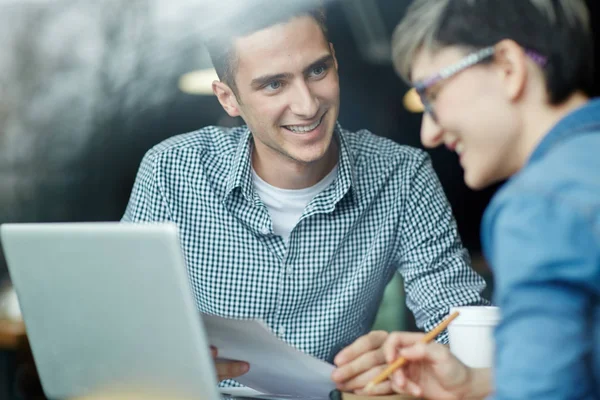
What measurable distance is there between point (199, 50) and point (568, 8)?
1296 millimetres

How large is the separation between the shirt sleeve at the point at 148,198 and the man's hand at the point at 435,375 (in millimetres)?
861

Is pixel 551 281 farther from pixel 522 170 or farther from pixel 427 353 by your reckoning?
pixel 427 353

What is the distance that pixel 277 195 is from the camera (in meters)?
1.77

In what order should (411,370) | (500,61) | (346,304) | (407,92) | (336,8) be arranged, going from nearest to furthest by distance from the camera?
(500,61) → (411,370) → (346,304) → (336,8) → (407,92)

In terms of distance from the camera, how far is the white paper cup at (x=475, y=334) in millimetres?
1120

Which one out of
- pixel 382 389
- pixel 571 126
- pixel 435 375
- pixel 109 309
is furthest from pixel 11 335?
pixel 571 126

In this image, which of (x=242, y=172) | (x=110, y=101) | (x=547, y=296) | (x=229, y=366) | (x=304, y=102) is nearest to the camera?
(x=547, y=296)

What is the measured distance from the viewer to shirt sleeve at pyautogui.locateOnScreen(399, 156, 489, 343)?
64.1 inches

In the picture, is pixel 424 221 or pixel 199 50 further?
pixel 199 50

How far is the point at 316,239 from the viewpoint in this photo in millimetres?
1741

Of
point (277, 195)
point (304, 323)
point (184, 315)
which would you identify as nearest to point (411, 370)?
point (184, 315)

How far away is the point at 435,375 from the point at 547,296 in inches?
16.7

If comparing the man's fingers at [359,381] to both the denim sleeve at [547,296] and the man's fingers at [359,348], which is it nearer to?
the man's fingers at [359,348]

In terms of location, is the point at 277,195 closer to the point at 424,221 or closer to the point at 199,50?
the point at 424,221
